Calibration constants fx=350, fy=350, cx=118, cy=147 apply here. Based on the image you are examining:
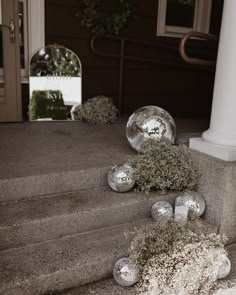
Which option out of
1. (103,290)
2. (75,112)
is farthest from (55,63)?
(103,290)

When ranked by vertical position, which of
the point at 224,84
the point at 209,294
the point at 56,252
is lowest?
the point at 209,294

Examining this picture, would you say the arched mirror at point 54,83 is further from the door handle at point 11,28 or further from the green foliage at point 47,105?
the door handle at point 11,28

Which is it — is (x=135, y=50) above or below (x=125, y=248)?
above

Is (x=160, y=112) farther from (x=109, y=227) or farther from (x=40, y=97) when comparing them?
(x=40, y=97)

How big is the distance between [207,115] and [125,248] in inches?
137

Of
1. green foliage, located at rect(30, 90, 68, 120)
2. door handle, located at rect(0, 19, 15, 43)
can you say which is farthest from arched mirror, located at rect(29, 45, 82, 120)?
door handle, located at rect(0, 19, 15, 43)

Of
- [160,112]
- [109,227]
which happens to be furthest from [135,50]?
[109,227]

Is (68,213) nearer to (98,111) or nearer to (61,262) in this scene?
(61,262)

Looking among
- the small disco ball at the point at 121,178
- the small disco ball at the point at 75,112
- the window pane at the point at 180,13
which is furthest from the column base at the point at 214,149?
the window pane at the point at 180,13

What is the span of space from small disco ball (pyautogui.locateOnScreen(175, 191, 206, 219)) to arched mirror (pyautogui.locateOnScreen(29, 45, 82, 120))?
2.01 metres

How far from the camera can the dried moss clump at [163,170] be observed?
2.16 meters

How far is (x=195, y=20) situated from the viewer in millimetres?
4469

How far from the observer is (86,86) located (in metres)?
4.03

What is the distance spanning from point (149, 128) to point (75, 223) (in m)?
0.90
